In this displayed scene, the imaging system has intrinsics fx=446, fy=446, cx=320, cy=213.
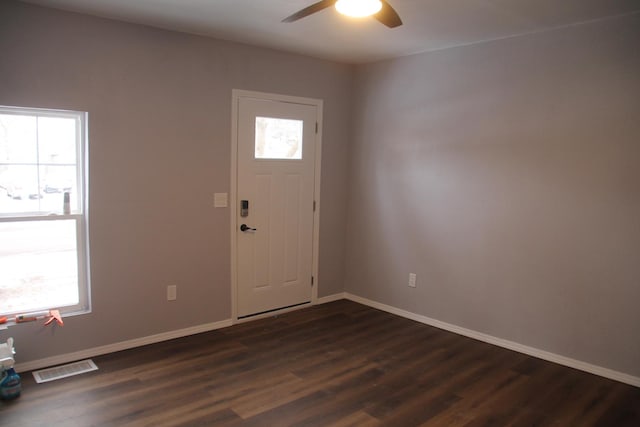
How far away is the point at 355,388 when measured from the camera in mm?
2984

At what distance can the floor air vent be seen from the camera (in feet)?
9.75

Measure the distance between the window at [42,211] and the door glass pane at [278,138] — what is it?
1.45 m

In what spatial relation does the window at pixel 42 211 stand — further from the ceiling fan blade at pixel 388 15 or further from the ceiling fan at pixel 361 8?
the ceiling fan blade at pixel 388 15

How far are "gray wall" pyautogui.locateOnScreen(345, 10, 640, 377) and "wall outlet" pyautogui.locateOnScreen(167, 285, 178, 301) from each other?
2.00m

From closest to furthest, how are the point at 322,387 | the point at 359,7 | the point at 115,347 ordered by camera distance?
the point at 359,7
the point at 322,387
the point at 115,347

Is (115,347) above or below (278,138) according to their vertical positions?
below

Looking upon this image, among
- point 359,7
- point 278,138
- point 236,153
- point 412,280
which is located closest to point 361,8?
point 359,7

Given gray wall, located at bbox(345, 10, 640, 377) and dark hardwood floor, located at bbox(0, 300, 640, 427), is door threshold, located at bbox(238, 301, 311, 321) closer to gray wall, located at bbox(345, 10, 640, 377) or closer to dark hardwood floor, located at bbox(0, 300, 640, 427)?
dark hardwood floor, located at bbox(0, 300, 640, 427)

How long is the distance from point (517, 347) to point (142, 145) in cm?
339

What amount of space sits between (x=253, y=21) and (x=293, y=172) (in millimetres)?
1528

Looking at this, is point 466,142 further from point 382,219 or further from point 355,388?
point 355,388

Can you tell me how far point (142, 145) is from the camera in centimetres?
343

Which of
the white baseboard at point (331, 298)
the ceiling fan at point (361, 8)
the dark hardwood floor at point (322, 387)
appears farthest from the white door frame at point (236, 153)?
the ceiling fan at point (361, 8)

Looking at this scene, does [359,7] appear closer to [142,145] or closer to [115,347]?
[142,145]
